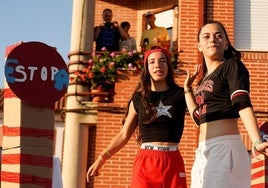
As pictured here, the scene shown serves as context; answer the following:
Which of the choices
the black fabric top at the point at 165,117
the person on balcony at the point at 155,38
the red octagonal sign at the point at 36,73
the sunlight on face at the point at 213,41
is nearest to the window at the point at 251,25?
the person on balcony at the point at 155,38

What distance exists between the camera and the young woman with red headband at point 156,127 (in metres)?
4.83

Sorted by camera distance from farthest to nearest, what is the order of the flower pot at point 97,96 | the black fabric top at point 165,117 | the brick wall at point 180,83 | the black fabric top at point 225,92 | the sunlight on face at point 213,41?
the flower pot at point 97,96 → the brick wall at point 180,83 → the black fabric top at point 165,117 → the sunlight on face at point 213,41 → the black fabric top at point 225,92

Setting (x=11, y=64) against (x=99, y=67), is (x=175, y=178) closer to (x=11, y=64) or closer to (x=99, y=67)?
(x=11, y=64)

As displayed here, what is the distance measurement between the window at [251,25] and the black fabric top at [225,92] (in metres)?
7.64

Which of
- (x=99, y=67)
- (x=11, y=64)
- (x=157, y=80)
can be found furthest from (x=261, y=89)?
(x=11, y=64)

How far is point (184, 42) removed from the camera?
1155 centimetres

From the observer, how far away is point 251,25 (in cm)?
1178

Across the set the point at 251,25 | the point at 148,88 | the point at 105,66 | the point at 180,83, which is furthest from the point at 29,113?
the point at 251,25

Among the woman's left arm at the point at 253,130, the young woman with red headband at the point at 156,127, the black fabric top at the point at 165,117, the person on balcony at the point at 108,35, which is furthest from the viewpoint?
the person on balcony at the point at 108,35

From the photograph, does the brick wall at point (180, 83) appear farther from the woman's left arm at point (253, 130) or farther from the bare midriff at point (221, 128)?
the woman's left arm at point (253, 130)

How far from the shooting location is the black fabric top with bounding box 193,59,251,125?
387cm

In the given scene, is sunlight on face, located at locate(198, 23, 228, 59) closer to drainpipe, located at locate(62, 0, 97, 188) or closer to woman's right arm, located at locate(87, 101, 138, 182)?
woman's right arm, located at locate(87, 101, 138, 182)

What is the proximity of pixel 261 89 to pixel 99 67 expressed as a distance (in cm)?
304

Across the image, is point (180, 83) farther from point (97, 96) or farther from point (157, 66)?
point (157, 66)
